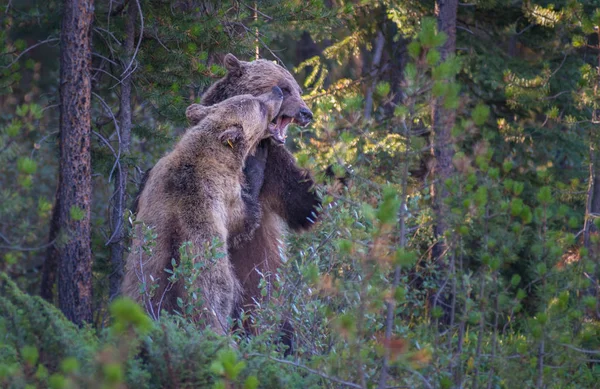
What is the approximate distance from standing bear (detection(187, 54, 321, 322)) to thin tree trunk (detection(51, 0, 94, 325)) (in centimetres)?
100

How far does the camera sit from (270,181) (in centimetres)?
633

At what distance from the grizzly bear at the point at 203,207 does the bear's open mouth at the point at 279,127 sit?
9.1 inches

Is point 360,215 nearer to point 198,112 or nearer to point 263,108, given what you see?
point 263,108

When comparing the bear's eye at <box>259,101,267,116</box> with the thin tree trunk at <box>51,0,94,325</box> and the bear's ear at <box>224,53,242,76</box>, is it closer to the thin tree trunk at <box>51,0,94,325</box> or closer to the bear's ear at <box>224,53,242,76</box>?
the bear's ear at <box>224,53,242,76</box>

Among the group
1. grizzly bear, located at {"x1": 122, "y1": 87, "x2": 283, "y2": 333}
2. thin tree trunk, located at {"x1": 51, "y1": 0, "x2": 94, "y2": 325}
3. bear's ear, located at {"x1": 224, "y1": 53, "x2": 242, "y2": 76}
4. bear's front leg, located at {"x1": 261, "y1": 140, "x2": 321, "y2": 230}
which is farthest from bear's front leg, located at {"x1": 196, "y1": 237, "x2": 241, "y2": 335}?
bear's ear, located at {"x1": 224, "y1": 53, "x2": 242, "y2": 76}

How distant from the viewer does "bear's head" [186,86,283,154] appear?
5.69 meters

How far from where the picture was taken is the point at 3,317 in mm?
4070

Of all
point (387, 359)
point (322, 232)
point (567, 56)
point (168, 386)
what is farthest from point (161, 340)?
point (567, 56)

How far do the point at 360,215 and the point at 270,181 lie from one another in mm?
1037

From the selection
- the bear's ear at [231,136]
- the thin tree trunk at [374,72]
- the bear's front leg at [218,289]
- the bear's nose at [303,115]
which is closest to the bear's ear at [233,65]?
the bear's nose at [303,115]

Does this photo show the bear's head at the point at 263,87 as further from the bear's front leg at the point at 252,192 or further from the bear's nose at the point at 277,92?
the bear's front leg at the point at 252,192

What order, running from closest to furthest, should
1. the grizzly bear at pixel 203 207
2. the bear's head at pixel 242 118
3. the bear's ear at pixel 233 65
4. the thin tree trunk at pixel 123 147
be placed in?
the grizzly bear at pixel 203 207 → the bear's head at pixel 242 118 → the bear's ear at pixel 233 65 → the thin tree trunk at pixel 123 147

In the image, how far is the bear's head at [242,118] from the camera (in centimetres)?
569

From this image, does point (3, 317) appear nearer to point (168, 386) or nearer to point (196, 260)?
point (168, 386)
